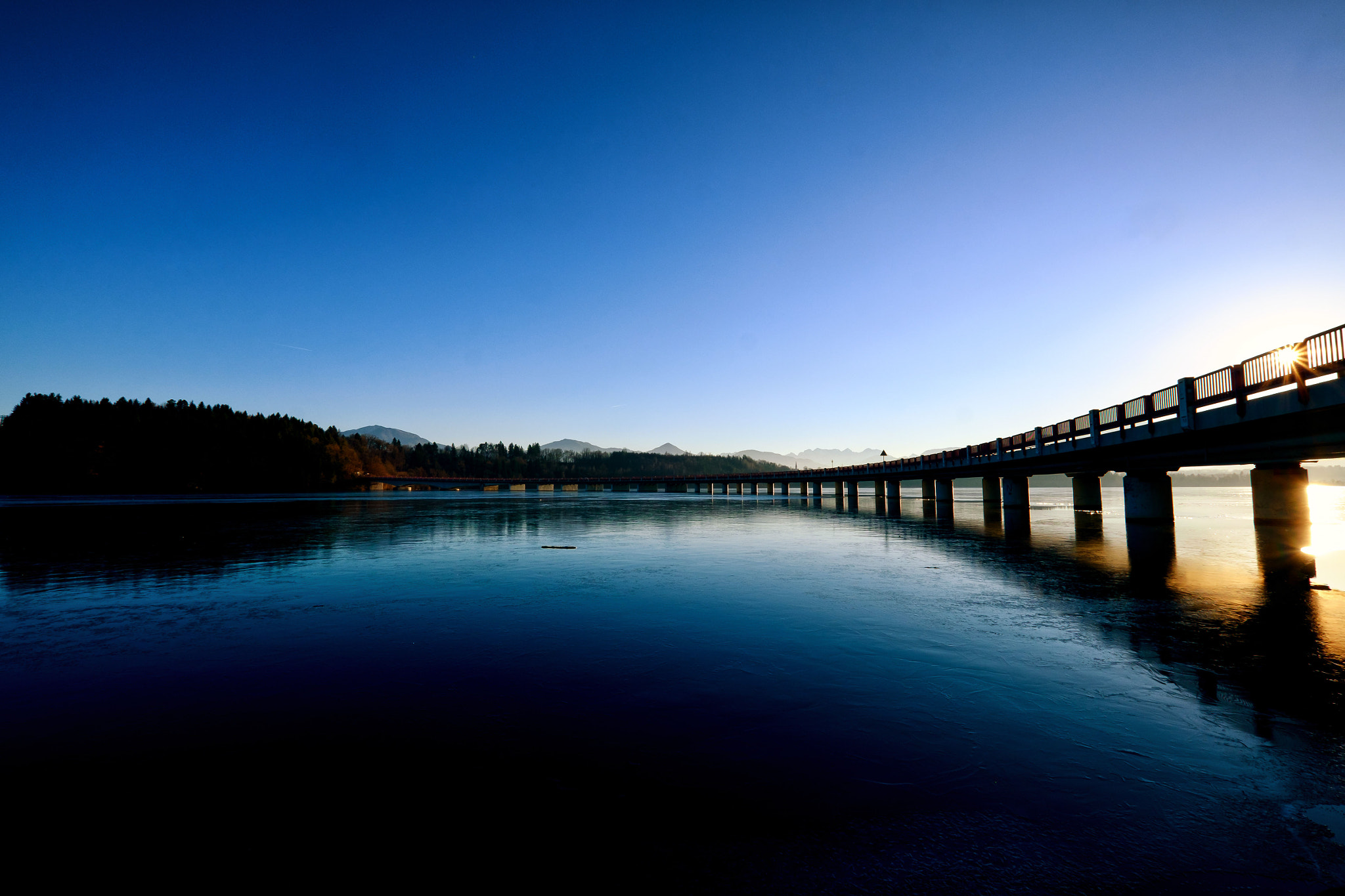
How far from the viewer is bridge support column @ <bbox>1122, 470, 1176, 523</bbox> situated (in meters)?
39.7

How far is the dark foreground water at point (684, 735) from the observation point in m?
4.83

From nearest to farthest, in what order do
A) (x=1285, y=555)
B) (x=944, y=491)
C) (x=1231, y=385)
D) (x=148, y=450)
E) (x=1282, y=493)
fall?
(x=1231, y=385) < (x=1285, y=555) < (x=1282, y=493) < (x=944, y=491) < (x=148, y=450)

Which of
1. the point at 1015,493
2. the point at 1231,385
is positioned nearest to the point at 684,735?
the point at 1231,385

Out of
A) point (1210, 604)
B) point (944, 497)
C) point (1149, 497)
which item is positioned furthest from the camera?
point (944, 497)

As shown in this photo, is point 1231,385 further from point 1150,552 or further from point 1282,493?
point 1282,493

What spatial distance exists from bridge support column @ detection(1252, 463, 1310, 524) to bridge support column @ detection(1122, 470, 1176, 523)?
447 cm

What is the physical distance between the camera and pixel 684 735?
7.31 m

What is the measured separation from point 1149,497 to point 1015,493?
16.0m

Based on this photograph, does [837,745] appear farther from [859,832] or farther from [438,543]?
[438,543]

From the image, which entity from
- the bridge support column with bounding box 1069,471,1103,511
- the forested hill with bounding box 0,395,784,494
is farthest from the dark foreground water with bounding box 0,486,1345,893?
the forested hill with bounding box 0,395,784,494

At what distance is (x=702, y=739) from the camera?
7.20m

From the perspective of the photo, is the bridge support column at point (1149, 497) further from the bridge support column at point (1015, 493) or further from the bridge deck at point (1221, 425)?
the bridge support column at point (1015, 493)

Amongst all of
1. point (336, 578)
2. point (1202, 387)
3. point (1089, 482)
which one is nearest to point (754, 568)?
point (336, 578)

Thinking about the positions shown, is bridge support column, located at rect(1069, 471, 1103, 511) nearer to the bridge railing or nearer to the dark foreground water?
the bridge railing
